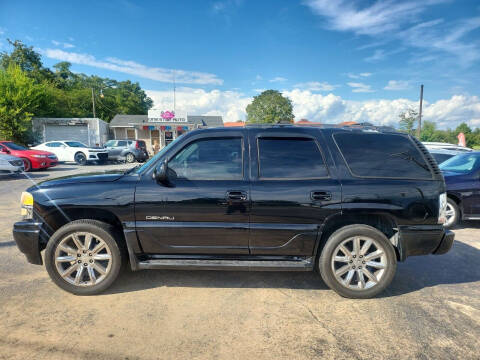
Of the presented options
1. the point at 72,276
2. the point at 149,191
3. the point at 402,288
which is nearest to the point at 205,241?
the point at 149,191

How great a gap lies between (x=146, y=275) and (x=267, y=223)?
5.65ft

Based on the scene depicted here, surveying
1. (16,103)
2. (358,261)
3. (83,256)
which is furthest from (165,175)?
(16,103)

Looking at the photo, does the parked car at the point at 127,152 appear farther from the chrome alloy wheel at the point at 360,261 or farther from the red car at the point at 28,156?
the chrome alloy wheel at the point at 360,261

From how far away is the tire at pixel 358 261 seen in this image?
2.80 meters

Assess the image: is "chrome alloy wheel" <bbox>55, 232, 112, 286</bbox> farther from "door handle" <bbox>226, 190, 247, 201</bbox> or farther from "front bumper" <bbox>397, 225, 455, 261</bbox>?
"front bumper" <bbox>397, 225, 455, 261</bbox>

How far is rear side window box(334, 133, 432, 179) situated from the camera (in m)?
2.86

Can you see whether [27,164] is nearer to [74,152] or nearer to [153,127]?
[74,152]

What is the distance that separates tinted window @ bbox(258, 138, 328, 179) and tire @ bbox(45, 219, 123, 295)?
1.80 metres

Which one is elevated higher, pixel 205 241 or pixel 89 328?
pixel 205 241

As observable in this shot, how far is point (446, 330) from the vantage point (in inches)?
93.0

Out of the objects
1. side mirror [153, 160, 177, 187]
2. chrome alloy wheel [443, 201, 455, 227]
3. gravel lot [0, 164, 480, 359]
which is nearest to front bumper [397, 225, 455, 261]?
gravel lot [0, 164, 480, 359]

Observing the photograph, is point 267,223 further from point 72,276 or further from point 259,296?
point 72,276

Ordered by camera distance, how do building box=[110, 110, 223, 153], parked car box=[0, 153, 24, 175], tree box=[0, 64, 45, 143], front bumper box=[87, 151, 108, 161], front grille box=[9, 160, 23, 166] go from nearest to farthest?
1. parked car box=[0, 153, 24, 175]
2. front grille box=[9, 160, 23, 166]
3. front bumper box=[87, 151, 108, 161]
4. tree box=[0, 64, 45, 143]
5. building box=[110, 110, 223, 153]

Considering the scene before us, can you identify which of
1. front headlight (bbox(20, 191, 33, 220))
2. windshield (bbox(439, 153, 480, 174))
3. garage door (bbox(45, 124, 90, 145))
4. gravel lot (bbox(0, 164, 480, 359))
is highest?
garage door (bbox(45, 124, 90, 145))
